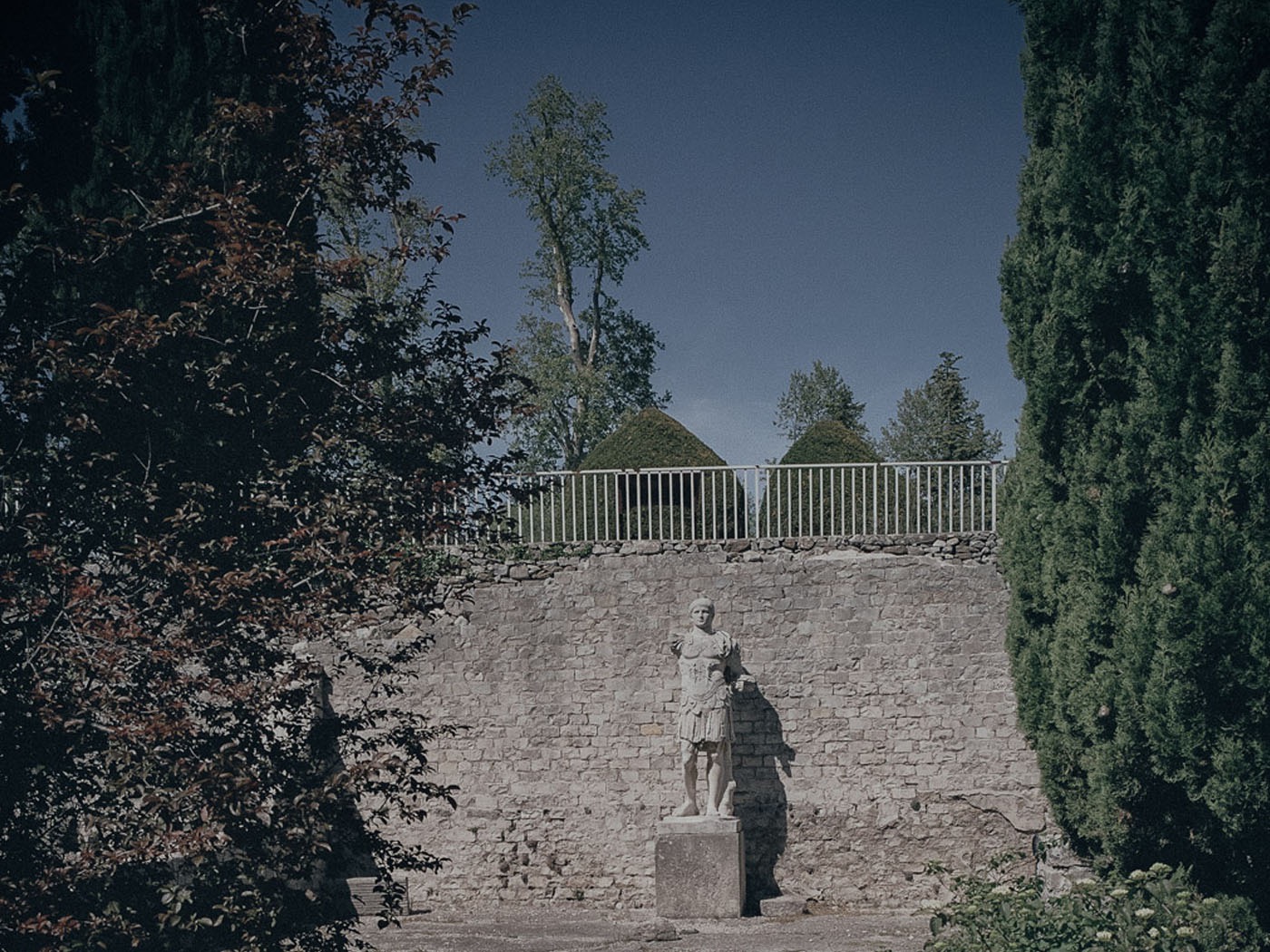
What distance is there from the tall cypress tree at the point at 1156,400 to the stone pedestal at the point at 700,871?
325 centimetres

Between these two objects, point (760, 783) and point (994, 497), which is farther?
point (994, 497)

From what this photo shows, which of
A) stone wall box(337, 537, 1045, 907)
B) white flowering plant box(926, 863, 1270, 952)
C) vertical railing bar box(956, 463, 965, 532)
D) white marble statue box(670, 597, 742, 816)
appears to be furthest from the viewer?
vertical railing bar box(956, 463, 965, 532)

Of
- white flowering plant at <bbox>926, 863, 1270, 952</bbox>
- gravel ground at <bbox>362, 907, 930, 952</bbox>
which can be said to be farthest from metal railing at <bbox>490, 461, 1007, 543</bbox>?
white flowering plant at <bbox>926, 863, 1270, 952</bbox>

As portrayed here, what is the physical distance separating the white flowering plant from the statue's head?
13.2 feet

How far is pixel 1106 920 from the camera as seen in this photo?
552 centimetres

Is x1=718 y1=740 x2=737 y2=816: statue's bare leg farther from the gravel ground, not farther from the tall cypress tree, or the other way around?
the tall cypress tree

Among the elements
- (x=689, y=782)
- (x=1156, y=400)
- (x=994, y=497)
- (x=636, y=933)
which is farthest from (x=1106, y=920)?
(x=994, y=497)

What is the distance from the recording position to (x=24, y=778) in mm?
4926

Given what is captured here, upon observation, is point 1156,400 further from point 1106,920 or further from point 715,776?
point 715,776

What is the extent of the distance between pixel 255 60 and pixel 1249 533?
5.48m

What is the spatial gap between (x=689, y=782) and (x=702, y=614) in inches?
56.0

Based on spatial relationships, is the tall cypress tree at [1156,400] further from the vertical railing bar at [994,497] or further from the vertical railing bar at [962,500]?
the vertical railing bar at [962,500]

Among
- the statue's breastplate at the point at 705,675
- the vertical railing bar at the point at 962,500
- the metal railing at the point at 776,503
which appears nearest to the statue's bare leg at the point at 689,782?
the statue's breastplate at the point at 705,675

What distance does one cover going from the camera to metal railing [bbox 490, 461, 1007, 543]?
11000 millimetres
